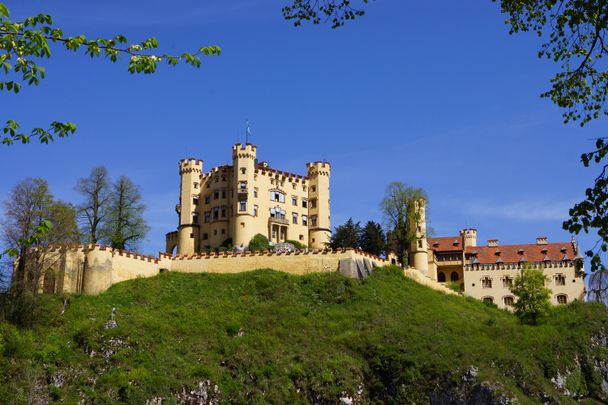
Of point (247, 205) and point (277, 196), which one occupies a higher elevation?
point (277, 196)

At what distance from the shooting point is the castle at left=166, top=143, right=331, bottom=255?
90438mm

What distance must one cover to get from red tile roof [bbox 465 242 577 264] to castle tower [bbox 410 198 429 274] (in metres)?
6.71

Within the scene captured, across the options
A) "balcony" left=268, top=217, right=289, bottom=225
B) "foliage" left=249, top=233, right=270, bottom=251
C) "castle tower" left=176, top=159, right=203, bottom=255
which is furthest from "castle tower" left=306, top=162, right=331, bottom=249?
"castle tower" left=176, top=159, right=203, bottom=255

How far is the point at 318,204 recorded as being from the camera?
312ft

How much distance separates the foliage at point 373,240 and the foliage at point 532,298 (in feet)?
60.6

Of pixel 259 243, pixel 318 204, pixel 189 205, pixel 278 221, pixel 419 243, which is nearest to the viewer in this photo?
pixel 259 243

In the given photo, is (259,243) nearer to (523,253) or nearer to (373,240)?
(373,240)

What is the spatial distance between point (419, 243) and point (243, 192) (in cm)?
2107

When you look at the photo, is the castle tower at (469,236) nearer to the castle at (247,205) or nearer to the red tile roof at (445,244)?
the red tile roof at (445,244)

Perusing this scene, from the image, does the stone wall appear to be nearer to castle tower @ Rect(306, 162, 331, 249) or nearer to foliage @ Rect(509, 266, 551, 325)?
foliage @ Rect(509, 266, 551, 325)

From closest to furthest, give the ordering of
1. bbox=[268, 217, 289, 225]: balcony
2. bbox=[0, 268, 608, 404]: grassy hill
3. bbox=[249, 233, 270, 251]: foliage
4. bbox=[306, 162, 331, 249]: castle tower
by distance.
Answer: bbox=[0, 268, 608, 404]: grassy hill
bbox=[249, 233, 270, 251]: foliage
bbox=[268, 217, 289, 225]: balcony
bbox=[306, 162, 331, 249]: castle tower

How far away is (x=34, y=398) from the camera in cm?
5006

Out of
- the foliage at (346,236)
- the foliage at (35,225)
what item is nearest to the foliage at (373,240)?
the foliage at (346,236)

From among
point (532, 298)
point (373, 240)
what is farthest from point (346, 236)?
point (532, 298)
